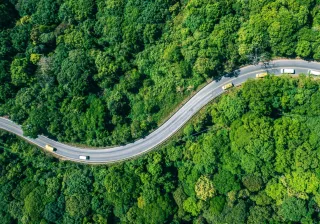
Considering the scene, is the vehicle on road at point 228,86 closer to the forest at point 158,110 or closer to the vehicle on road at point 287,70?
the forest at point 158,110

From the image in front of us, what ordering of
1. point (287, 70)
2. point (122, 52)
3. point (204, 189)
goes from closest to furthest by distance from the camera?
point (287, 70) < point (204, 189) < point (122, 52)

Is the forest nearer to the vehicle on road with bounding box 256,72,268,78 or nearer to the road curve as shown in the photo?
the road curve

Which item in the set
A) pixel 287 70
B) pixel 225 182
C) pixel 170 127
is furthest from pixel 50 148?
pixel 287 70

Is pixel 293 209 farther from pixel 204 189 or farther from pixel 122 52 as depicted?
pixel 122 52

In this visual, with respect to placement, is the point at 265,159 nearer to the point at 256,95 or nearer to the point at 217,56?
the point at 256,95

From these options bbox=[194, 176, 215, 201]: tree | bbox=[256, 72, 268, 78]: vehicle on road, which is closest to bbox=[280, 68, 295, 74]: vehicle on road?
bbox=[256, 72, 268, 78]: vehicle on road

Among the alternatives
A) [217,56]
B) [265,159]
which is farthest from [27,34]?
[265,159]
